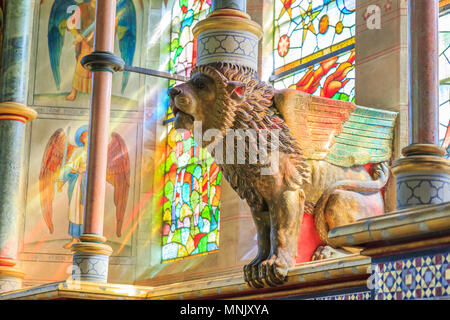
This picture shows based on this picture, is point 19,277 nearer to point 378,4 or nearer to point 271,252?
point 378,4

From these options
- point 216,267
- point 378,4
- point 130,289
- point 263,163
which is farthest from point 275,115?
point 216,267

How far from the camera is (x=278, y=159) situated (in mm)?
4941

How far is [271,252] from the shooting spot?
481 cm

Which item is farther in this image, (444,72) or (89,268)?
(444,72)

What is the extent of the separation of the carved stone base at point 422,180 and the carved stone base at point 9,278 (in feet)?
22.7

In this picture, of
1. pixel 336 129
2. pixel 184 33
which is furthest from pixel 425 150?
pixel 184 33

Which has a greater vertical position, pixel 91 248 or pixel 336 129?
pixel 336 129

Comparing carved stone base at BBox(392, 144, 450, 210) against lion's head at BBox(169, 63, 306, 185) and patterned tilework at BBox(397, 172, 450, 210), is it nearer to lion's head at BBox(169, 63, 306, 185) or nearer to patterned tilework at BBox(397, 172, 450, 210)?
patterned tilework at BBox(397, 172, 450, 210)

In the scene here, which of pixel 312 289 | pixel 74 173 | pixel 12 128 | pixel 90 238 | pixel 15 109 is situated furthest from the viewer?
pixel 74 173

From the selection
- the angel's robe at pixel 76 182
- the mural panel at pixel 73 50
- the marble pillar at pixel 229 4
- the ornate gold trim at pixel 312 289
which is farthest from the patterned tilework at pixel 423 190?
the mural panel at pixel 73 50

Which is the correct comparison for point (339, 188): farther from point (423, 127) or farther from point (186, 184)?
point (186, 184)

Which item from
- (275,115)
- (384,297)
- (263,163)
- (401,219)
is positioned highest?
(275,115)

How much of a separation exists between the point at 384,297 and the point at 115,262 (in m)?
9.65

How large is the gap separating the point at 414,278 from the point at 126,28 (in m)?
11.1
